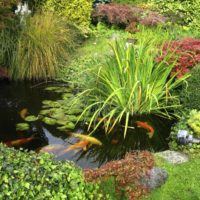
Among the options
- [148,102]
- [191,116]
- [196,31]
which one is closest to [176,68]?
[148,102]

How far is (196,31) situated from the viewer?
10281 mm

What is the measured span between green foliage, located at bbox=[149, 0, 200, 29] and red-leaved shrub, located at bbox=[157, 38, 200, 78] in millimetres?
3722

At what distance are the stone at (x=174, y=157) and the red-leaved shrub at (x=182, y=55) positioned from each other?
5.56 feet

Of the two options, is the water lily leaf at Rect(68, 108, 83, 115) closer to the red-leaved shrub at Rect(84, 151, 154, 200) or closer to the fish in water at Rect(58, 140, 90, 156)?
the fish in water at Rect(58, 140, 90, 156)

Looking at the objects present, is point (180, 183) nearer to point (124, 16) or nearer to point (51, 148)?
point (51, 148)

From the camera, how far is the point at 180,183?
4.67 metres

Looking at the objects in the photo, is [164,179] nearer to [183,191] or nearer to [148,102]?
[183,191]

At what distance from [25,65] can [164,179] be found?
446 cm

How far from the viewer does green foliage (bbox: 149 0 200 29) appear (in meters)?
10.9

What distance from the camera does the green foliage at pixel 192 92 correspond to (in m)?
6.12

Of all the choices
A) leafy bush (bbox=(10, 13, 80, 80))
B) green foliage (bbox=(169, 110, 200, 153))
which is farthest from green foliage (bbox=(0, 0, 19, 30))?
green foliage (bbox=(169, 110, 200, 153))

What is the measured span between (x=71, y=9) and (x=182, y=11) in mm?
3102

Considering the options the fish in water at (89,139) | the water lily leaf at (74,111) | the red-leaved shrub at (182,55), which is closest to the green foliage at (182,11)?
the red-leaved shrub at (182,55)

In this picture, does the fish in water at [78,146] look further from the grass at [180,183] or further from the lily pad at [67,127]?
the grass at [180,183]
